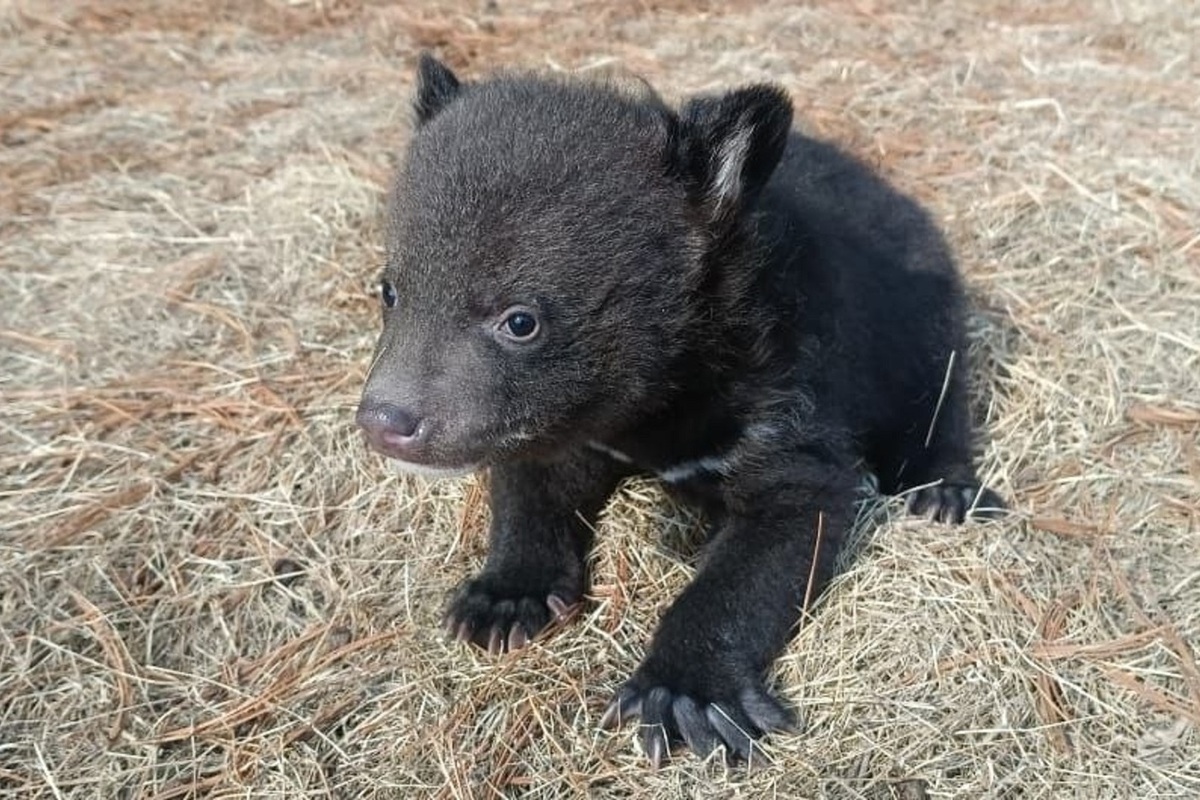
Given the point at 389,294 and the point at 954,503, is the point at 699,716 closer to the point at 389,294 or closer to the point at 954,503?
the point at 954,503

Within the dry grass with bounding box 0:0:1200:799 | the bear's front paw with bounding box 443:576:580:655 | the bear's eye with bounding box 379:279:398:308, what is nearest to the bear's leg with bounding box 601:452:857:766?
the dry grass with bounding box 0:0:1200:799

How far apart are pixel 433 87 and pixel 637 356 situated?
142 centimetres

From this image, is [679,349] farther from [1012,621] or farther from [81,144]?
[81,144]

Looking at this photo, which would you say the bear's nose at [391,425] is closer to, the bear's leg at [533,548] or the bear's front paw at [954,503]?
the bear's leg at [533,548]

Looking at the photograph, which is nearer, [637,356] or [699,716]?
[637,356]

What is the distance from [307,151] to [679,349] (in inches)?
163

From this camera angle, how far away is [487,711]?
419 centimetres

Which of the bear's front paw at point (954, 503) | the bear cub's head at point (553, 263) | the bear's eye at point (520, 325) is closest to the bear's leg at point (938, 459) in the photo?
the bear's front paw at point (954, 503)

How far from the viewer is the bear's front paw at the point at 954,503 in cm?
497

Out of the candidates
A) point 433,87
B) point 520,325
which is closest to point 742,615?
point 520,325

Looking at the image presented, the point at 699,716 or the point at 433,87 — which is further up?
the point at 433,87

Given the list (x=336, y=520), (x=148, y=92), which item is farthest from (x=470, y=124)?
(x=148, y=92)

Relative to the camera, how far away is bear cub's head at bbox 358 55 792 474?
3.66 meters

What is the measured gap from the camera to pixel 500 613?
14.8ft
